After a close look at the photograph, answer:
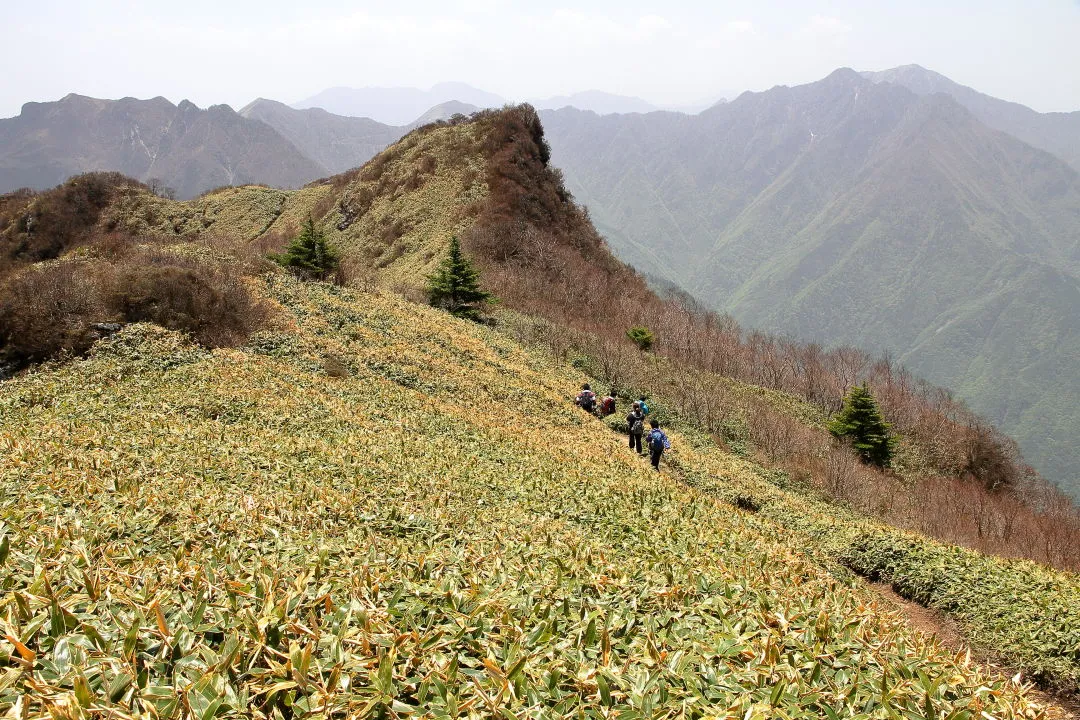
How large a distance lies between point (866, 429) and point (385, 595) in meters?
40.5

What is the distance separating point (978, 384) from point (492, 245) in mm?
195633

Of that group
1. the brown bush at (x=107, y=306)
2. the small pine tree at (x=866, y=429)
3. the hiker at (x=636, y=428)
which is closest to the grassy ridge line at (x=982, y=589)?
the hiker at (x=636, y=428)

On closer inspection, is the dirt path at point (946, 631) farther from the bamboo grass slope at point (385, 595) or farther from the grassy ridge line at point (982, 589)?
the bamboo grass slope at point (385, 595)

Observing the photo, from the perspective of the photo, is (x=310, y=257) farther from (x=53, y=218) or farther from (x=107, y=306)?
(x=53, y=218)

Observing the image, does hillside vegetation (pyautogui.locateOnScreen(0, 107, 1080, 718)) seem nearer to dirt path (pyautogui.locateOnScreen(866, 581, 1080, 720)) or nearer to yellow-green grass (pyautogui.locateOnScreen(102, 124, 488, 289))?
dirt path (pyautogui.locateOnScreen(866, 581, 1080, 720))

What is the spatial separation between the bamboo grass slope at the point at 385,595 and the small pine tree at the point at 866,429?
31.1 metres

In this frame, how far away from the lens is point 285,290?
2431 cm

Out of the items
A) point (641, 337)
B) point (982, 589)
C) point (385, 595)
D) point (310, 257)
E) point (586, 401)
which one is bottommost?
point (982, 589)

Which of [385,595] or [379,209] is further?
[379,209]

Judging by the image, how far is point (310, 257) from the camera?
32.9m

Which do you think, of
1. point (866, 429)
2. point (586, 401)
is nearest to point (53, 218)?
point (586, 401)

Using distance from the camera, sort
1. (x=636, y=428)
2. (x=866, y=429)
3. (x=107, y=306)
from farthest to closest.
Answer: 1. (x=866, y=429)
2. (x=636, y=428)
3. (x=107, y=306)

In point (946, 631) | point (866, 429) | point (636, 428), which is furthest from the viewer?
point (866, 429)

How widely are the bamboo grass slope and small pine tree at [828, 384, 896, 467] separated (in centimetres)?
3113
